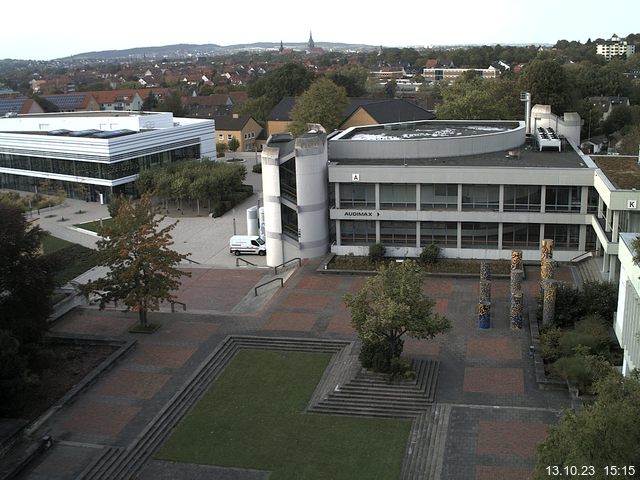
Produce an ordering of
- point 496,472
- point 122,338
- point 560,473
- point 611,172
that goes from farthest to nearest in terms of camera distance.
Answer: point 611,172, point 122,338, point 496,472, point 560,473

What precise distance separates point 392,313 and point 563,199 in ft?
60.7

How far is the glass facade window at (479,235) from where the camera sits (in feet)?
134

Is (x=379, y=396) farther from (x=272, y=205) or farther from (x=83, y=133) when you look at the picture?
(x=83, y=133)

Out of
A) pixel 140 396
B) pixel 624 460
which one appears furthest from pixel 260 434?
pixel 624 460

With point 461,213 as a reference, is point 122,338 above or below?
below

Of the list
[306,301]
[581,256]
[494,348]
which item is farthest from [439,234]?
[494,348]

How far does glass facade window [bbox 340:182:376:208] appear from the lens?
138ft

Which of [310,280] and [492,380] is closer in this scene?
[492,380]

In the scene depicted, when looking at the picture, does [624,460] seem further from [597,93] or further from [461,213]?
[597,93]

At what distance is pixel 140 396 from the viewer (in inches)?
1049

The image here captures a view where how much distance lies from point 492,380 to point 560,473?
12383 mm

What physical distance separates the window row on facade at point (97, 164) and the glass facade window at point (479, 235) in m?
36.9

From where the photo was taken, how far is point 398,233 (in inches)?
1660

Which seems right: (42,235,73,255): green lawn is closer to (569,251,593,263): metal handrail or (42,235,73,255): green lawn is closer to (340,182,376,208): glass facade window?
(340,182,376,208): glass facade window
